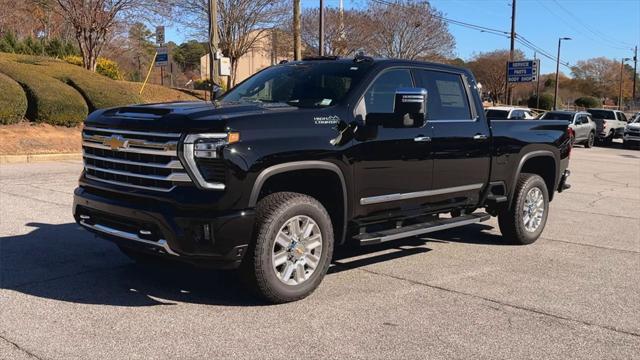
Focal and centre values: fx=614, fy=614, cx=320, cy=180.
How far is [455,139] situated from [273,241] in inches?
97.0

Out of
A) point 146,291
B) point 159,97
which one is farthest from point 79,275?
point 159,97

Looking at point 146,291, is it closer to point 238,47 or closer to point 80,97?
point 80,97

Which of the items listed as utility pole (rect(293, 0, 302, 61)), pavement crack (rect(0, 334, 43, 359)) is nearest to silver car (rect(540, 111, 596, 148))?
utility pole (rect(293, 0, 302, 61))

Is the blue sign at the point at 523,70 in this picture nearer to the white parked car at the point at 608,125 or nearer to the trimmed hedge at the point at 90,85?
the white parked car at the point at 608,125

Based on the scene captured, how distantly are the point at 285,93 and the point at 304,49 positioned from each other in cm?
3593

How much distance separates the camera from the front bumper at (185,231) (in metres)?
4.39

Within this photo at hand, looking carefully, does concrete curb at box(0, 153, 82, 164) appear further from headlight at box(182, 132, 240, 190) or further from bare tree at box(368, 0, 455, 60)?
bare tree at box(368, 0, 455, 60)

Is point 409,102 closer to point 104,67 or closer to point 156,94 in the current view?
point 156,94

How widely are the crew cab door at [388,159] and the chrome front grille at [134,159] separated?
1533mm

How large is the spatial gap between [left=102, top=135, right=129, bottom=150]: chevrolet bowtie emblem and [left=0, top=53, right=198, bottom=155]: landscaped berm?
1112cm

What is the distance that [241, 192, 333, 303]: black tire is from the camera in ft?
15.3

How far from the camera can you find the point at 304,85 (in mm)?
5773

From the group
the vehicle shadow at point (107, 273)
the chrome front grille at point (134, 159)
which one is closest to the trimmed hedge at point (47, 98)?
the vehicle shadow at point (107, 273)

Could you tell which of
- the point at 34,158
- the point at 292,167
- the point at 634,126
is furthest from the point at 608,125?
the point at 292,167
